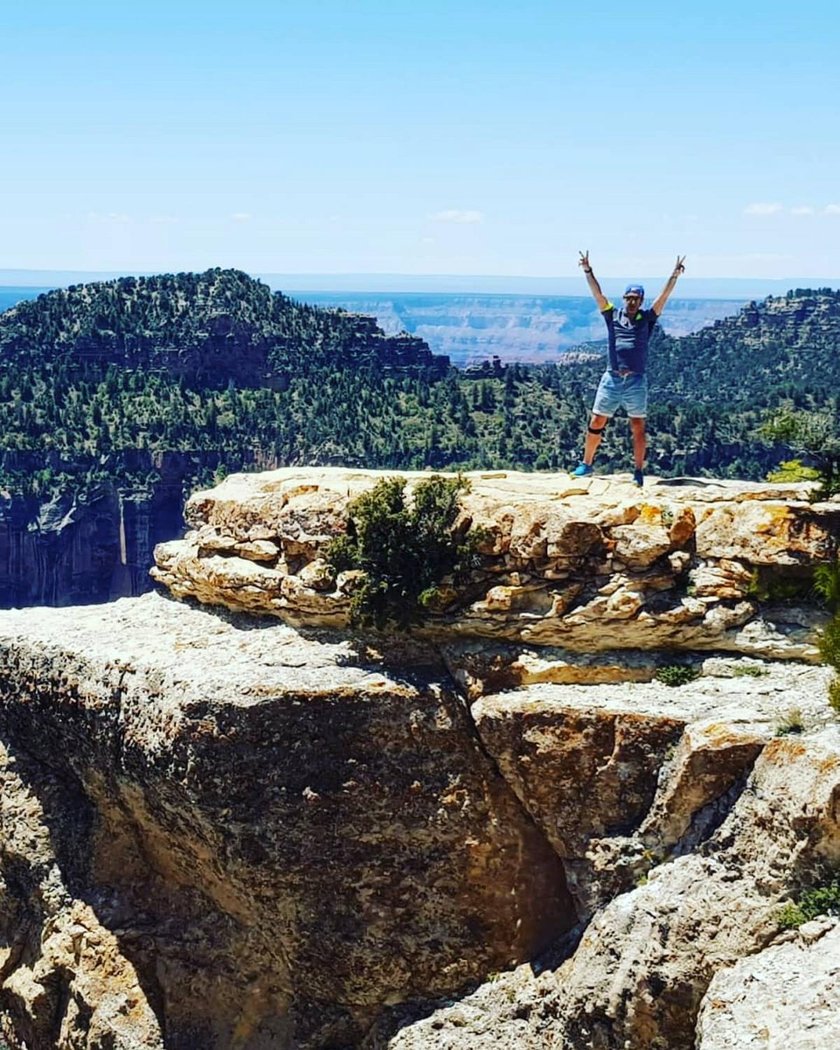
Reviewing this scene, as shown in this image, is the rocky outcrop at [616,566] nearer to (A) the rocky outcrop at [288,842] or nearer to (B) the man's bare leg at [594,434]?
(B) the man's bare leg at [594,434]

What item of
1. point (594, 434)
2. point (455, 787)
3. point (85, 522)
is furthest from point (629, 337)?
point (85, 522)

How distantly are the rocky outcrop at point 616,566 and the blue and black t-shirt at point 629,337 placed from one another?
→ 238 cm

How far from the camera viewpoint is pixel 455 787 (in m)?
22.6

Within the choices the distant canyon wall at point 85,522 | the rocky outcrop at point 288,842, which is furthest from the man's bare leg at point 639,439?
the distant canyon wall at point 85,522

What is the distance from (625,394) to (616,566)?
388cm

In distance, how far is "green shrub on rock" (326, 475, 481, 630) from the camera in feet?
75.6

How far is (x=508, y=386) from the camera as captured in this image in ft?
394

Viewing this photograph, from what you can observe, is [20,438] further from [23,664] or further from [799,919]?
[799,919]

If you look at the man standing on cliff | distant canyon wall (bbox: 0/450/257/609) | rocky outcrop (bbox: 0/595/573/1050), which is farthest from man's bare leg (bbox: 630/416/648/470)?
distant canyon wall (bbox: 0/450/257/609)

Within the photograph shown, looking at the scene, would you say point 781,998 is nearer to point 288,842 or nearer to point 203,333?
point 288,842

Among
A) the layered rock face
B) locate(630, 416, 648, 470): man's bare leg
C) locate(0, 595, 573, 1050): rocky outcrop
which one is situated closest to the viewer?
the layered rock face

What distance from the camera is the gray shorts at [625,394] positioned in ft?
79.6

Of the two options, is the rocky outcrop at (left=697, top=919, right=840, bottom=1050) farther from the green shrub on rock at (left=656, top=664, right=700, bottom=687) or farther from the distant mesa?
the distant mesa

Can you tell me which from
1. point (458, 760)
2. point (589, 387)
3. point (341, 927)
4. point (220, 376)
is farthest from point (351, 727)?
point (589, 387)
